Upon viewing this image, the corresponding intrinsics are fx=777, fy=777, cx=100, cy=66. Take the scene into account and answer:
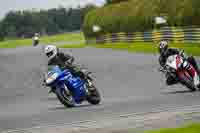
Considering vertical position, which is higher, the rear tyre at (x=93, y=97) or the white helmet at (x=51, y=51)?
the white helmet at (x=51, y=51)

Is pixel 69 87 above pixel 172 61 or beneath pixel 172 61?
beneath

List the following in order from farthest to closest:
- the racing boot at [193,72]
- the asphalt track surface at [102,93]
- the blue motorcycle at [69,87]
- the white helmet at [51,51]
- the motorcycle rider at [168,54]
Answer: the motorcycle rider at [168,54], the racing boot at [193,72], the blue motorcycle at [69,87], the white helmet at [51,51], the asphalt track surface at [102,93]

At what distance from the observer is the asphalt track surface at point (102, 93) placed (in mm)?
15625

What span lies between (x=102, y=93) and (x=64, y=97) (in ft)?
22.2

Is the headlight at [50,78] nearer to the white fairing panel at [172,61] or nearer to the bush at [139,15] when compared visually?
the white fairing panel at [172,61]

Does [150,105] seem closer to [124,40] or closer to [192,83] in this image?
[192,83]

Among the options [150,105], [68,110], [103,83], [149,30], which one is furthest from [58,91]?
[149,30]

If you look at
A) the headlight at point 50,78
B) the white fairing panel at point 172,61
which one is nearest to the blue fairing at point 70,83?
the headlight at point 50,78

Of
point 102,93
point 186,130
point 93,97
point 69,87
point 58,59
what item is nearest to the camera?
point 186,130

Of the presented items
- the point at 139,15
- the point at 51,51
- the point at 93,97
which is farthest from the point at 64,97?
the point at 139,15

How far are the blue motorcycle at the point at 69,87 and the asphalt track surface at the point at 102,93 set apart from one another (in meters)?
0.26

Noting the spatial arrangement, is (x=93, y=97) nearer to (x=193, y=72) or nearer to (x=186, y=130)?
(x=193, y=72)

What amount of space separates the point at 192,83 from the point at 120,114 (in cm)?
617

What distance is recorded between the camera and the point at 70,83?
1866cm
